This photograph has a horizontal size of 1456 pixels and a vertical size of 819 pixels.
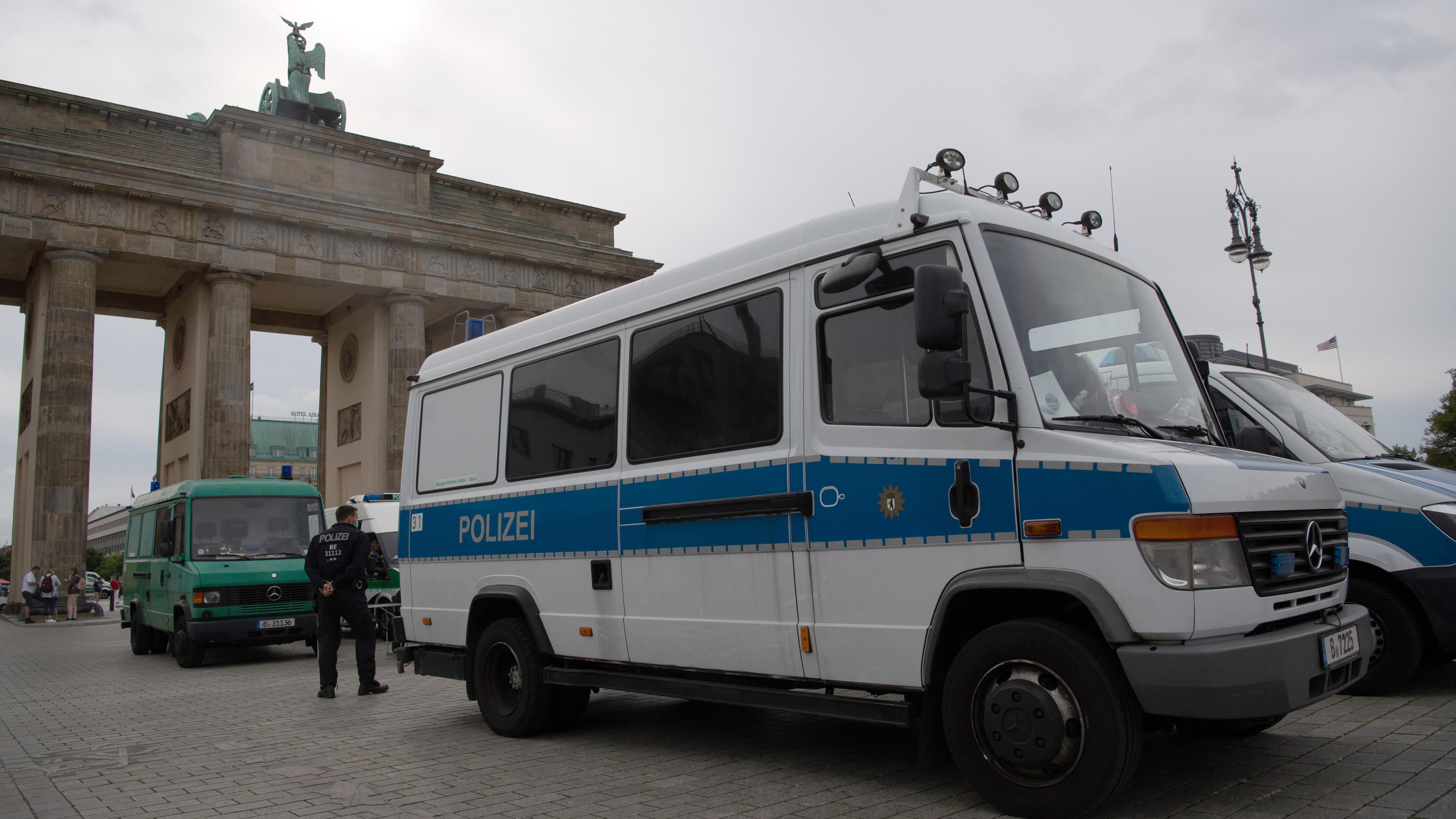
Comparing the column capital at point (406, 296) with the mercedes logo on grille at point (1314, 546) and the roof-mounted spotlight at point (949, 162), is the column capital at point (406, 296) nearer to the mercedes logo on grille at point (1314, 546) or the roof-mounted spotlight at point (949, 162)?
the roof-mounted spotlight at point (949, 162)

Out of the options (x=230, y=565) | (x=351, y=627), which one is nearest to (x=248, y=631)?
(x=230, y=565)

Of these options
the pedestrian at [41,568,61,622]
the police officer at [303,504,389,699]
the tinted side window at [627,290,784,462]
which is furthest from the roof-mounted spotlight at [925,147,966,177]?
the pedestrian at [41,568,61,622]

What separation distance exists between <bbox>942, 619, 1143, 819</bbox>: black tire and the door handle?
482mm

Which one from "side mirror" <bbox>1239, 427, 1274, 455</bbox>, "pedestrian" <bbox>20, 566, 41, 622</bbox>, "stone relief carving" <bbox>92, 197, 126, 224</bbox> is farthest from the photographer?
"stone relief carving" <bbox>92, 197, 126, 224</bbox>

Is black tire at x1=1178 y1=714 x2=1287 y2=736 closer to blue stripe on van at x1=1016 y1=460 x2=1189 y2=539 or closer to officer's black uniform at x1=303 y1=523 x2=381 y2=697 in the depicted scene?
blue stripe on van at x1=1016 y1=460 x2=1189 y2=539

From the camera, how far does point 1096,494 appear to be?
394 centimetres

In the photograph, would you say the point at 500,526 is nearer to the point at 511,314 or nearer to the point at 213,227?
the point at 213,227

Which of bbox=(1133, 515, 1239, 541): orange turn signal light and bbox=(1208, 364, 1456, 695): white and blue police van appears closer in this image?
bbox=(1133, 515, 1239, 541): orange turn signal light

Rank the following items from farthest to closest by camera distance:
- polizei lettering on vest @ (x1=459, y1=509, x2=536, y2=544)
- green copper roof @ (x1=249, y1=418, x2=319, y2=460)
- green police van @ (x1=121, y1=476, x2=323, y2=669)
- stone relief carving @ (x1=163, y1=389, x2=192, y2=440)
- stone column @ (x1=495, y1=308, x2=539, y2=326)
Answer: green copper roof @ (x1=249, y1=418, x2=319, y2=460)
stone column @ (x1=495, y1=308, x2=539, y2=326)
stone relief carving @ (x1=163, y1=389, x2=192, y2=440)
green police van @ (x1=121, y1=476, x2=323, y2=669)
polizei lettering on vest @ (x1=459, y1=509, x2=536, y2=544)

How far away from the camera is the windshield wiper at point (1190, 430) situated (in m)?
4.55

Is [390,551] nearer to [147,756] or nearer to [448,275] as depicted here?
[147,756]

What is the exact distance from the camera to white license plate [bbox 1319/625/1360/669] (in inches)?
157

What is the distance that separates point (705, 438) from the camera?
5.60m

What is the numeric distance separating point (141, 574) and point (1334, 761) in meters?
17.1
